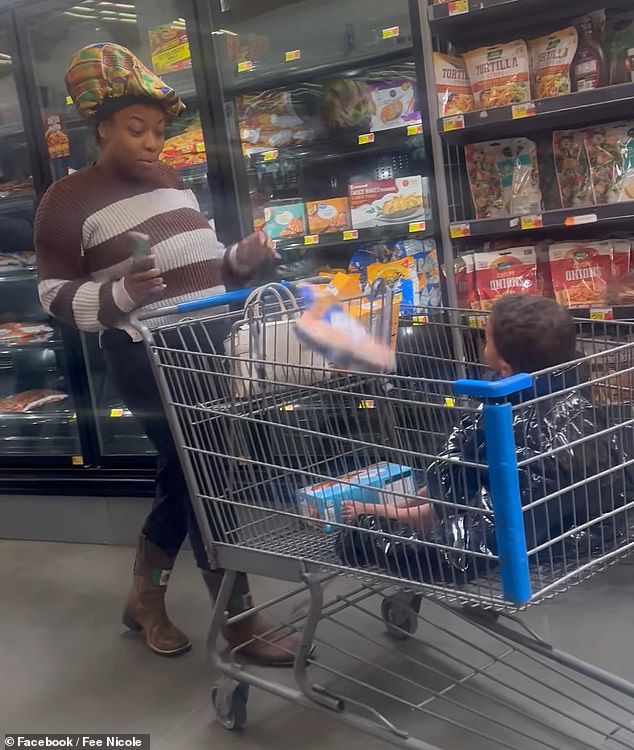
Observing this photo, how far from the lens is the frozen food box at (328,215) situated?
3.37m

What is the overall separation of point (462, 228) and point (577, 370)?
1312mm

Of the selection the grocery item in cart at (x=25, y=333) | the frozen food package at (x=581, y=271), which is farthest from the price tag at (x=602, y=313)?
the grocery item in cart at (x=25, y=333)

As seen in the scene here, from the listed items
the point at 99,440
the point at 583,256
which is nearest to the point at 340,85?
the point at 583,256

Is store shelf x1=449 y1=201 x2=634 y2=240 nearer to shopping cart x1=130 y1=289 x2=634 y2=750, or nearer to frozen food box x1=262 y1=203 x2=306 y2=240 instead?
shopping cart x1=130 y1=289 x2=634 y2=750

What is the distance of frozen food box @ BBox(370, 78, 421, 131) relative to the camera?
321cm

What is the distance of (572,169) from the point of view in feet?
9.36

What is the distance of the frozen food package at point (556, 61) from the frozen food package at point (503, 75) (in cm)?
5

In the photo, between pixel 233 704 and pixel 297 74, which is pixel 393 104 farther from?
pixel 233 704

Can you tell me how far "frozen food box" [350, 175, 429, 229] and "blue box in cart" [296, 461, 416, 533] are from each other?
67.5 inches

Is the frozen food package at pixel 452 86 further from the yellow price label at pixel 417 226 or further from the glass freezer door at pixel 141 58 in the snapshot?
the glass freezer door at pixel 141 58

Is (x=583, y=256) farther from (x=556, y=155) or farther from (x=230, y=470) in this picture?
(x=230, y=470)

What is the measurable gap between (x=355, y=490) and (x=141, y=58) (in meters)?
2.69

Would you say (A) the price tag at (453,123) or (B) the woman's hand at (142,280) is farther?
(A) the price tag at (453,123)

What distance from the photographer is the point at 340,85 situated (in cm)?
334
